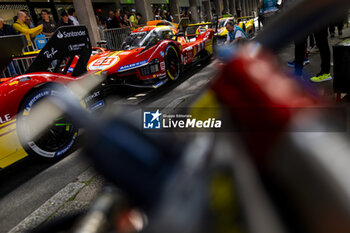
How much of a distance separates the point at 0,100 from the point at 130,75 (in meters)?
2.90

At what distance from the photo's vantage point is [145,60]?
5.08 m

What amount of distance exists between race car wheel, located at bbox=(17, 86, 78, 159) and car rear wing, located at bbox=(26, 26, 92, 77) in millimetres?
520

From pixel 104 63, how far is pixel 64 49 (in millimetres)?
1786

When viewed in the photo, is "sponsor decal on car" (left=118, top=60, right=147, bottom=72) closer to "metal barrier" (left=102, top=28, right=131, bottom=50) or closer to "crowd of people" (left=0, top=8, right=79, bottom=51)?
"crowd of people" (left=0, top=8, right=79, bottom=51)

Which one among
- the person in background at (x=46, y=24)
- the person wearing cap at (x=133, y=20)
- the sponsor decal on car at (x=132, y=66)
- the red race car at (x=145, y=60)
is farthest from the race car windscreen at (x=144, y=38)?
the person wearing cap at (x=133, y=20)

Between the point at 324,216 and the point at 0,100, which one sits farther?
the point at 0,100

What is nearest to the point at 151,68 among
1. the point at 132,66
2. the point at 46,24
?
the point at 132,66

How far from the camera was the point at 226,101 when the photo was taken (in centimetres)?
100

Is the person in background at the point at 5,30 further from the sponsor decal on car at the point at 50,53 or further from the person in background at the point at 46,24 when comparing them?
the sponsor decal on car at the point at 50,53

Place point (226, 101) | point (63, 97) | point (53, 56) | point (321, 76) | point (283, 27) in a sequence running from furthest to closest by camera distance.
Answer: point (321, 76) → point (53, 56) → point (63, 97) → point (226, 101) → point (283, 27)

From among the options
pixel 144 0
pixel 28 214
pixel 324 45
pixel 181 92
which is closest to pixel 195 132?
pixel 28 214

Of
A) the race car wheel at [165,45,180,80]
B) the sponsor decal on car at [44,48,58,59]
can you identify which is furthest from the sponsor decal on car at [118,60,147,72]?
the sponsor decal on car at [44,48,58,59]

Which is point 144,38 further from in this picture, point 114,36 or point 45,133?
point 114,36

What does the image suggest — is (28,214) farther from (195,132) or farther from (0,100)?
(195,132)
